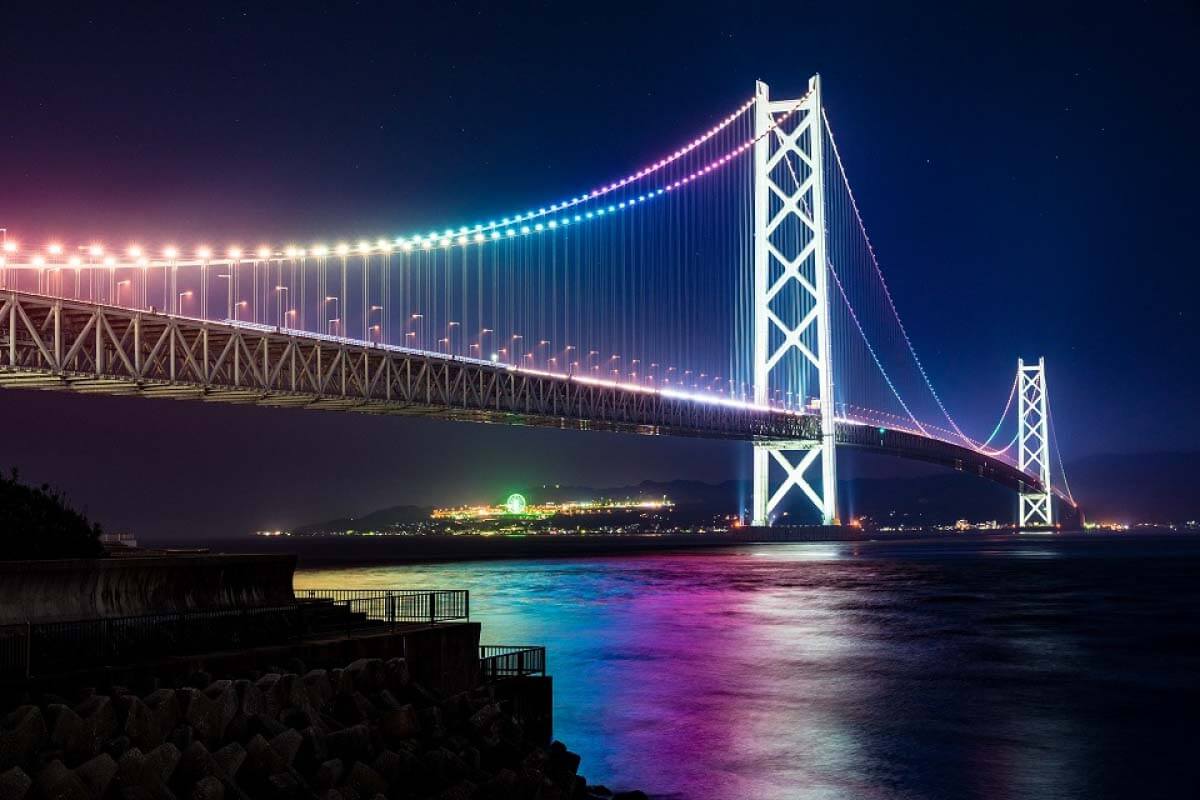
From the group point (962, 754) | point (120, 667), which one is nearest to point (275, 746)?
point (120, 667)

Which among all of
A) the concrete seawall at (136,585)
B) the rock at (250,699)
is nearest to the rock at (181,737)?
the rock at (250,699)

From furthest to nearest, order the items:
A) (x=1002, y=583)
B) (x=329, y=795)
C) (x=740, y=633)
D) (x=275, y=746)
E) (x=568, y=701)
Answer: (x=1002, y=583)
(x=740, y=633)
(x=568, y=701)
(x=275, y=746)
(x=329, y=795)

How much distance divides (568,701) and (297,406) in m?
33.8

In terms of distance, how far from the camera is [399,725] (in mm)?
11031

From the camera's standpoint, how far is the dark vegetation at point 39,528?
45.5 feet

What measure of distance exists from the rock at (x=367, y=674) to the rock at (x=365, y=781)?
9.14 feet

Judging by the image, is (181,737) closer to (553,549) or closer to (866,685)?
(866,685)

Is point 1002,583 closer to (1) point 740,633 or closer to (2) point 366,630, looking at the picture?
(1) point 740,633

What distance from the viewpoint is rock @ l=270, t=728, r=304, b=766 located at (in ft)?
31.3

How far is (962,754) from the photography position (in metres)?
14.5

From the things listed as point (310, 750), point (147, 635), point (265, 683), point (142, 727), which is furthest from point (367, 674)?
point (142, 727)

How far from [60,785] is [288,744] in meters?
1.83

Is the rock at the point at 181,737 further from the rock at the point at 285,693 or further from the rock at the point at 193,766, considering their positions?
the rock at the point at 285,693

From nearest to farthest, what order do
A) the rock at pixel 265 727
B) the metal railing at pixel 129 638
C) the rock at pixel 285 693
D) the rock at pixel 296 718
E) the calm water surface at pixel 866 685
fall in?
the rock at pixel 265 727, the rock at pixel 296 718, the rock at pixel 285 693, the metal railing at pixel 129 638, the calm water surface at pixel 866 685
